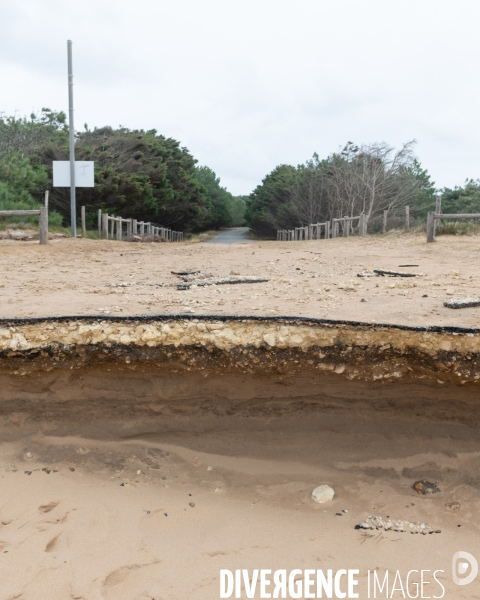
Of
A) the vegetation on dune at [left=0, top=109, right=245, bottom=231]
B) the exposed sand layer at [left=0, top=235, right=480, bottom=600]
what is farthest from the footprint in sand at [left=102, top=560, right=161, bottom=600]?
the vegetation on dune at [left=0, top=109, right=245, bottom=231]

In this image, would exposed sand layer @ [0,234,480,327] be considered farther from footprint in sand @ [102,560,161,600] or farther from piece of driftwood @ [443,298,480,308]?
footprint in sand @ [102,560,161,600]

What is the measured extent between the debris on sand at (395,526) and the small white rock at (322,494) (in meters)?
0.20

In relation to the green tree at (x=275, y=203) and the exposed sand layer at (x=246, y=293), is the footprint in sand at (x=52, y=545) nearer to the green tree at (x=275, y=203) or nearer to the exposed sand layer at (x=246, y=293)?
the exposed sand layer at (x=246, y=293)

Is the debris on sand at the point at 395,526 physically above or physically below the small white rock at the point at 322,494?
below

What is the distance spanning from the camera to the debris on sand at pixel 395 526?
7.40ft

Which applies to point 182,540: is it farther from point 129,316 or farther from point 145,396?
point 129,316

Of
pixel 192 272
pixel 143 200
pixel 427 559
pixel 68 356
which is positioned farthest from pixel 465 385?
pixel 143 200

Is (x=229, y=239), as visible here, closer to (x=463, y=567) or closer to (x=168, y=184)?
(x=168, y=184)

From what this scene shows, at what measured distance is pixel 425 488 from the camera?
8.18ft

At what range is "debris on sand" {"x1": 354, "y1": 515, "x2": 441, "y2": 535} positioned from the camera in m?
2.26

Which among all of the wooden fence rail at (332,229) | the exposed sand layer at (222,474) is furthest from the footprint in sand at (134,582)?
the wooden fence rail at (332,229)

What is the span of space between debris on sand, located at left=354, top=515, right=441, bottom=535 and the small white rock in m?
0.20

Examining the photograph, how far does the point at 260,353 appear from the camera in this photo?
2631 millimetres

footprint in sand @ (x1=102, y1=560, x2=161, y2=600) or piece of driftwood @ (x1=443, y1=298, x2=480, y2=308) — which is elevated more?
piece of driftwood @ (x1=443, y1=298, x2=480, y2=308)
